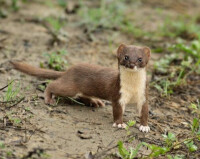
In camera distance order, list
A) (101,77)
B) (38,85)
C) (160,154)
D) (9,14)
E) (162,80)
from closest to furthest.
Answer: (160,154)
(101,77)
(38,85)
(162,80)
(9,14)

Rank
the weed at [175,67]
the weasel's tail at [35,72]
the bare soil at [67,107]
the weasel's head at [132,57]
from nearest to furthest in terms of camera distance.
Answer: the bare soil at [67,107], the weasel's head at [132,57], the weasel's tail at [35,72], the weed at [175,67]

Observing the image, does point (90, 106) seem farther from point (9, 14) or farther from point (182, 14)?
point (182, 14)

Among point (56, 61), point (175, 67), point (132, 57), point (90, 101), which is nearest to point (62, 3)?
point (56, 61)

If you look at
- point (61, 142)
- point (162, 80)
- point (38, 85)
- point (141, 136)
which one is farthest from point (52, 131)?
point (162, 80)

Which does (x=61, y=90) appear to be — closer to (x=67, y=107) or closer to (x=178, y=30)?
(x=67, y=107)

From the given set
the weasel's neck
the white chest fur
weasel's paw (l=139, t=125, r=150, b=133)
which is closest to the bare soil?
weasel's paw (l=139, t=125, r=150, b=133)

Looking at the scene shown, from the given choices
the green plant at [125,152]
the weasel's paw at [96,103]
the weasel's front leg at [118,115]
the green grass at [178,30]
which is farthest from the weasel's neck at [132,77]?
the green grass at [178,30]

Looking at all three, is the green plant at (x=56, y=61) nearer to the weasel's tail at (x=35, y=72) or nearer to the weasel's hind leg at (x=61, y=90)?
the weasel's tail at (x=35, y=72)
